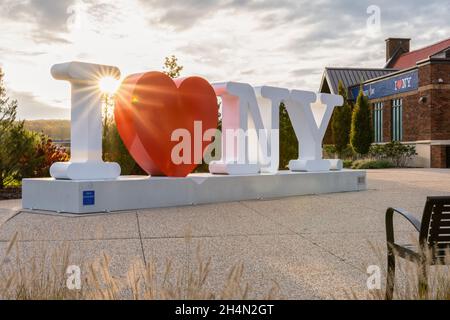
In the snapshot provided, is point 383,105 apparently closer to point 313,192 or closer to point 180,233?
point 313,192

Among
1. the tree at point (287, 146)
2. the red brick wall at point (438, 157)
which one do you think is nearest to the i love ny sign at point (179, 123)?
the tree at point (287, 146)

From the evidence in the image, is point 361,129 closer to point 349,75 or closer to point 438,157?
point 438,157

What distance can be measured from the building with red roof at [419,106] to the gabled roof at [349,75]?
2.17 meters

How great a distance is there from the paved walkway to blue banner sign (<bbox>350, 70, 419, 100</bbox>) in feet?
76.6

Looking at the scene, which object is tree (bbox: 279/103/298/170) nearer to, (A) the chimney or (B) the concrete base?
(B) the concrete base

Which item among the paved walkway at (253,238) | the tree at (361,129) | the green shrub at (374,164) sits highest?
the tree at (361,129)

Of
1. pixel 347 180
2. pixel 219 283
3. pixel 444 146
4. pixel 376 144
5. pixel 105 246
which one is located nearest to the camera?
pixel 219 283

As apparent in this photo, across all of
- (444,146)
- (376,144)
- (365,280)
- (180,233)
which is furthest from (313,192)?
(376,144)

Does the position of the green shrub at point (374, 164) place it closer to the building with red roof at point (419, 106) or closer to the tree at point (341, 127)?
the building with red roof at point (419, 106)

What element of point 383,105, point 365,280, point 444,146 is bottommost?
point 365,280

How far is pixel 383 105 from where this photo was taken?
126ft

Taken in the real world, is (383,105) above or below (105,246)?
above

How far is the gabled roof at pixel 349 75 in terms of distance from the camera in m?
45.0
